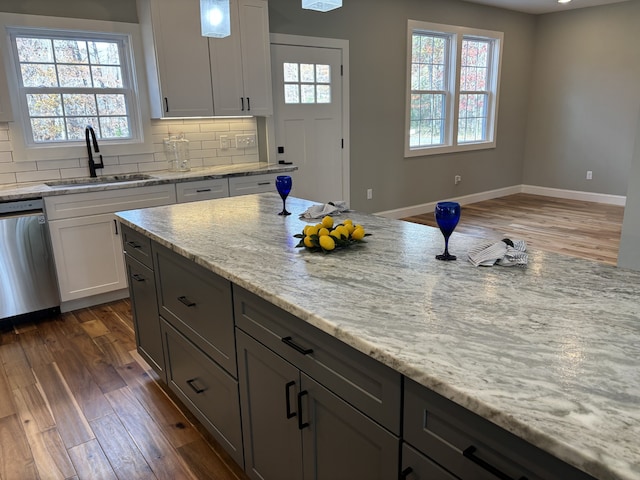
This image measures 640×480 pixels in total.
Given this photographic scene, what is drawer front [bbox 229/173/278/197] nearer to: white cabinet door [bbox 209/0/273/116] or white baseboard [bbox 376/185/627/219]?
white cabinet door [bbox 209/0/273/116]

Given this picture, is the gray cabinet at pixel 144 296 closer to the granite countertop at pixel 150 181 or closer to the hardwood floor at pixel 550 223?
the granite countertop at pixel 150 181

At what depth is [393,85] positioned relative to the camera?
5570 mm

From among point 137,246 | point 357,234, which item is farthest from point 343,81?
point 357,234

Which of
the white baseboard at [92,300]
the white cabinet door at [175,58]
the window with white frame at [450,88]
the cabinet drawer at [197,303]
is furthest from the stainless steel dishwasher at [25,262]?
the window with white frame at [450,88]

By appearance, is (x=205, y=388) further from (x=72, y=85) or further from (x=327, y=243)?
(x=72, y=85)

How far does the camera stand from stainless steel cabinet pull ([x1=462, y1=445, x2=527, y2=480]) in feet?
2.69

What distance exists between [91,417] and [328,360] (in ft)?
5.45

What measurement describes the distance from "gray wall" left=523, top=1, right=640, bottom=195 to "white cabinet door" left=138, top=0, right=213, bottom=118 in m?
5.43

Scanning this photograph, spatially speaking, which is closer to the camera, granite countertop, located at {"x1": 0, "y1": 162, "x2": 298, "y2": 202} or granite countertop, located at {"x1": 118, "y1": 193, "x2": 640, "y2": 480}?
granite countertop, located at {"x1": 118, "y1": 193, "x2": 640, "y2": 480}

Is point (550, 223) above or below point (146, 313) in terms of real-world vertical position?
below

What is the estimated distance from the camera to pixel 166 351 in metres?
2.27

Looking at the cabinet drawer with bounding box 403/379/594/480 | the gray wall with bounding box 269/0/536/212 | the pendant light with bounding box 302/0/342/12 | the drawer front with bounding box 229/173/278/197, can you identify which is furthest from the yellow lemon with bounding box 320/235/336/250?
the gray wall with bounding box 269/0/536/212

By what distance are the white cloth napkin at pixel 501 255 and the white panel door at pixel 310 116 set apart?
3473 millimetres

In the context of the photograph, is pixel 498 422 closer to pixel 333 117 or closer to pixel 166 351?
pixel 166 351
